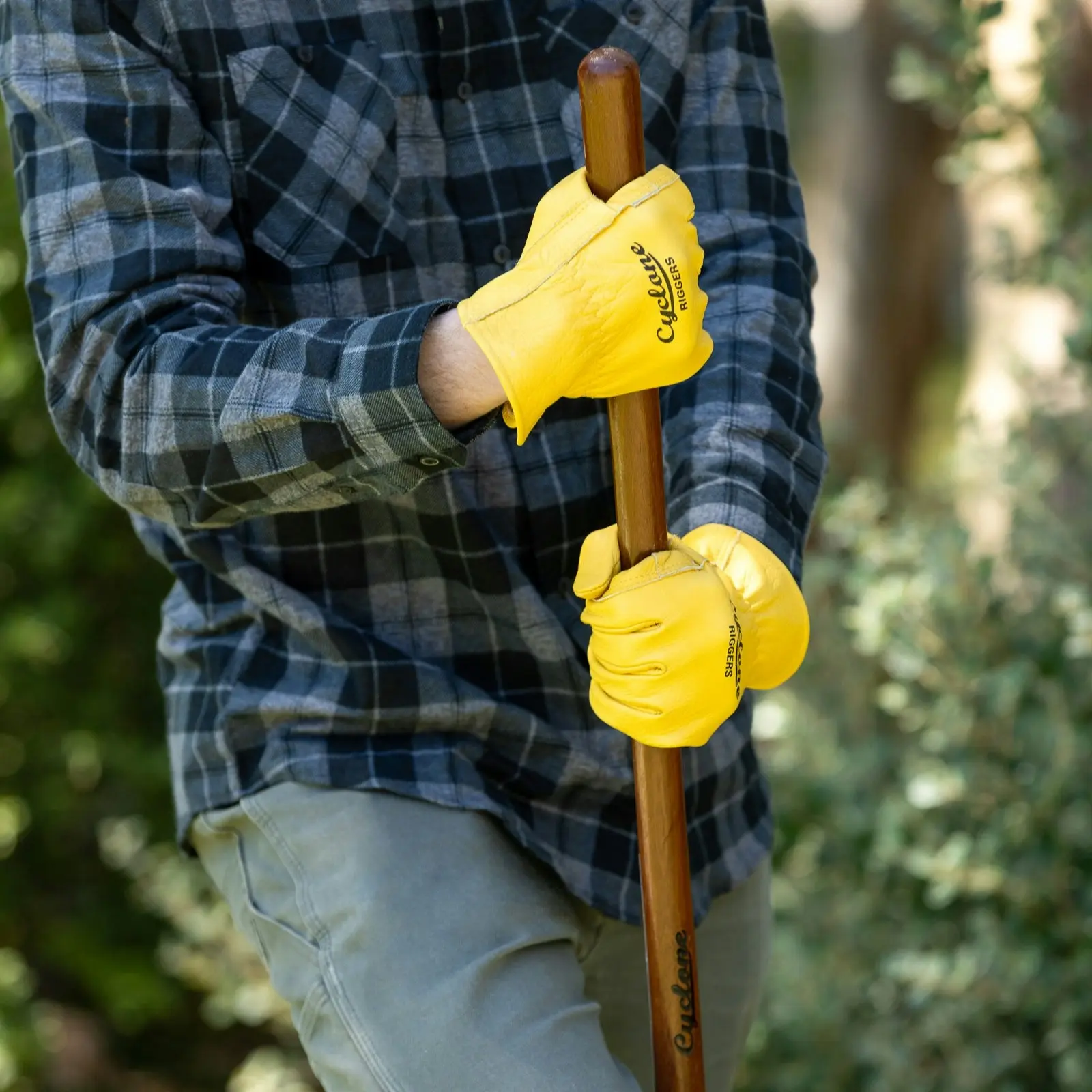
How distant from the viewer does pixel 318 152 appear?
182 cm

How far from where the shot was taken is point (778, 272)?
2.02 m

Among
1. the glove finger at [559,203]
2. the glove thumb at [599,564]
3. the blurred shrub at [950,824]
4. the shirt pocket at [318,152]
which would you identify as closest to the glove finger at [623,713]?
the glove thumb at [599,564]

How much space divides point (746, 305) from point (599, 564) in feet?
1.64

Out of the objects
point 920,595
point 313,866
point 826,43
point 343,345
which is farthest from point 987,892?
point 826,43

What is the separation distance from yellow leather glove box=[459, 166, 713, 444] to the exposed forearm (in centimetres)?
2

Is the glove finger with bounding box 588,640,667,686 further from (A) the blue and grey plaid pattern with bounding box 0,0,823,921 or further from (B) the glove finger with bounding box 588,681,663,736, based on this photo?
(A) the blue and grey plaid pattern with bounding box 0,0,823,921

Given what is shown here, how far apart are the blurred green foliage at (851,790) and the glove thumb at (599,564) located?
1416 mm

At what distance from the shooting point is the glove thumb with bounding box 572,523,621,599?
166 cm

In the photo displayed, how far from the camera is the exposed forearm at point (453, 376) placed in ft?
5.01

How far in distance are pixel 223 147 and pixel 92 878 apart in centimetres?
261

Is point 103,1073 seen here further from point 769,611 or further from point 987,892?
point 769,611

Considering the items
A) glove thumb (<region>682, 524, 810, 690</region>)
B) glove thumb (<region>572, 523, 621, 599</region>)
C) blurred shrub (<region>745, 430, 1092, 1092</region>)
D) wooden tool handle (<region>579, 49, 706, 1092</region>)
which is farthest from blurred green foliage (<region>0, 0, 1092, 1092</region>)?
glove thumb (<region>572, 523, 621, 599</region>)

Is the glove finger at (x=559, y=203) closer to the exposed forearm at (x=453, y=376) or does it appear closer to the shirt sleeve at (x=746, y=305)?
the exposed forearm at (x=453, y=376)

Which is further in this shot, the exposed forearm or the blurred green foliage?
the blurred green foliage
